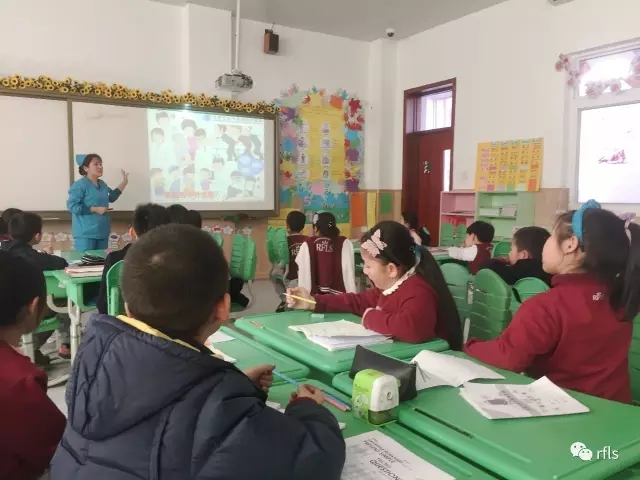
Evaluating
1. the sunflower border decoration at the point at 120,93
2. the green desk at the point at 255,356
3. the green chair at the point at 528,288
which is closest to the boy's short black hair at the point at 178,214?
the green desk at the point at 255,356

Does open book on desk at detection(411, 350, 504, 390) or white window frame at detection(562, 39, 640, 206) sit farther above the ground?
white window frame at detection(562, 39, 640, 206)

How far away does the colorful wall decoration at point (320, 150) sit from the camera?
652cm

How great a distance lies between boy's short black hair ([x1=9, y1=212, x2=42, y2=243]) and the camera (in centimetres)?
304

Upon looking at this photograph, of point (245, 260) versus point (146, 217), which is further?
point (245, 260)

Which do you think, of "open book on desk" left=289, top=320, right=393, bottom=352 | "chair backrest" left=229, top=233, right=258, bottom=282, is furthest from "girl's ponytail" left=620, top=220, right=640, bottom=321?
"chair backrest" left=229, top=233, right=258, bottom=282

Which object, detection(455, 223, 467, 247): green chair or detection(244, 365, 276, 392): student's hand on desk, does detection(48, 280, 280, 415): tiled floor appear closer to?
detection(455, 223, 467, 247): green chair

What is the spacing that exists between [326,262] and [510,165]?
9.13 feet

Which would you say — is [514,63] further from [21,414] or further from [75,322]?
[21,414]

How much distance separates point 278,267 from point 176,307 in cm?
391

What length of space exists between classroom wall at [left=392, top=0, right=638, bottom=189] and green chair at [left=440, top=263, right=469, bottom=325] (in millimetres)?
3390

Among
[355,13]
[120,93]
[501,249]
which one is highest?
[355,13]

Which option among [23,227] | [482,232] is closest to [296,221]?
[482,232]

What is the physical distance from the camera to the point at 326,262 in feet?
12.8

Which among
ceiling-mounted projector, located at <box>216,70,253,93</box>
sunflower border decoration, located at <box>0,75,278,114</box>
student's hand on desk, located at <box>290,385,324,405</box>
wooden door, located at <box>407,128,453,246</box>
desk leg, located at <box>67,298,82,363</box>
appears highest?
ceiling-mounted projector, located at <box>216,70,253,93</box>
